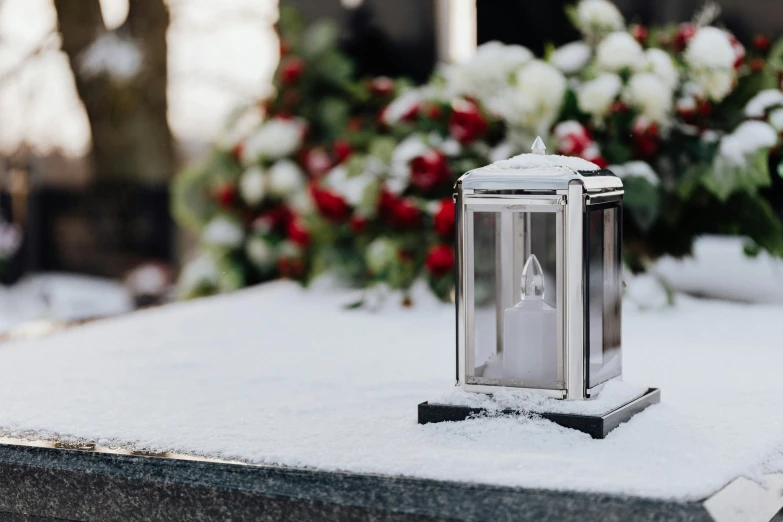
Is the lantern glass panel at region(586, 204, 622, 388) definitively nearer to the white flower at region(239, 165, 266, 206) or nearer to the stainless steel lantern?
the stainless steel lantern

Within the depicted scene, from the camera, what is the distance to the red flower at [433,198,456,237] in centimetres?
276

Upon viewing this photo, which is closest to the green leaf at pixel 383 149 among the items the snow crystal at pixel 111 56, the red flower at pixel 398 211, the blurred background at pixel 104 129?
the red flower at pixel 398 211

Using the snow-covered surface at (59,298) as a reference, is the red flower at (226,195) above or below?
above

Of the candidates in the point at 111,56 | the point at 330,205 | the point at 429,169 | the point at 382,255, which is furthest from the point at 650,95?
the point at 111,56

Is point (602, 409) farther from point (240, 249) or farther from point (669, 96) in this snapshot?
point (240, 249)

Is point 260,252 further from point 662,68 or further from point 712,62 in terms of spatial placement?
point 712,62

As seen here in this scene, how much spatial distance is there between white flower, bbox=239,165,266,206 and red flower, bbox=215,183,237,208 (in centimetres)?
4

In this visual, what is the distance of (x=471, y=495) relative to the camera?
1.26m

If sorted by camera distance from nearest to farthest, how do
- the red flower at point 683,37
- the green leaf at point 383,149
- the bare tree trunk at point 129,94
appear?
the red flower at point 683,37, the green leaf at point 383,149, the bare tree trunk at point 129,94

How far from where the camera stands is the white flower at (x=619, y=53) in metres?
2.87

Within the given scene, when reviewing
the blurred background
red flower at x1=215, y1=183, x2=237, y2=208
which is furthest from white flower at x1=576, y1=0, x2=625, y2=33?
the blurred background

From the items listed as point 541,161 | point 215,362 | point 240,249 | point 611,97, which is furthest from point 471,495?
point 240,249

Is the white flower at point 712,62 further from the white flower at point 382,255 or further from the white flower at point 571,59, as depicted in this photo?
the white flower at point 382,255

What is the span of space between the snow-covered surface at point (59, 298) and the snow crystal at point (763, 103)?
18.0 ft
